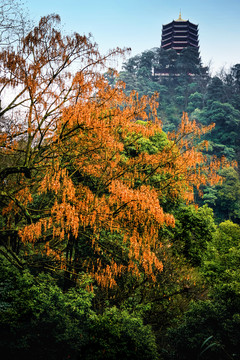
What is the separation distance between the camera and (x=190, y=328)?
660cm

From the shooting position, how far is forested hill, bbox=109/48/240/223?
31.1m

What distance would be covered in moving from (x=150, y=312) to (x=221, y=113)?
1454 inches

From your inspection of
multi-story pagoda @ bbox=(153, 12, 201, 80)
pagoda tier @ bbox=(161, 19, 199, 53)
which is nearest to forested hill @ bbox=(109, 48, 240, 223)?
multi-story pagoda @ bbox=(153, 12, 201, 80)

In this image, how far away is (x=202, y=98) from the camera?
48000 mm

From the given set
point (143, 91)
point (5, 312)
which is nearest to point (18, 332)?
point (5, 312)

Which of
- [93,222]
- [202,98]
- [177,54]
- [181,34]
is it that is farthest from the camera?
[181,34]

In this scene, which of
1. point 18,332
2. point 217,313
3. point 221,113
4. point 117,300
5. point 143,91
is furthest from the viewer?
point 143,91

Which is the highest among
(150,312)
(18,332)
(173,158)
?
(173,158)

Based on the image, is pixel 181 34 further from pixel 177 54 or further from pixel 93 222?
pixel 93 222

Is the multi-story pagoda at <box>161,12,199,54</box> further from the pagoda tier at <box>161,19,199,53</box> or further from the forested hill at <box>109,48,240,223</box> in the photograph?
the forested hill at <box>109,48,240,223</box>

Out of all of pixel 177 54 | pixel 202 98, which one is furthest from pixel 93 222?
pixel 177 54

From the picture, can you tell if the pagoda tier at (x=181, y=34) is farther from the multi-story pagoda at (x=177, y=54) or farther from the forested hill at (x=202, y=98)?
the forested hill at (x=202, y=98)

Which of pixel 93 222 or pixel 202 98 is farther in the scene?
pixel 202 98

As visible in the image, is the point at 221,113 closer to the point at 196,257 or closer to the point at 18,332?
the point at 196,257
